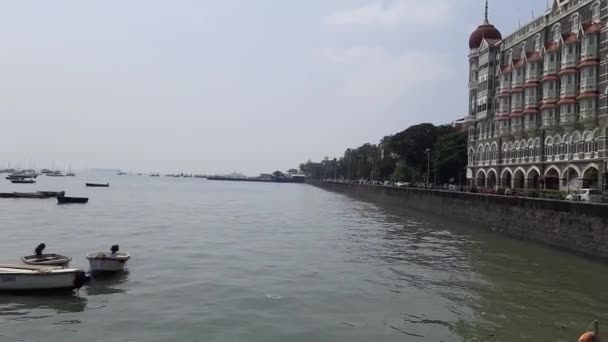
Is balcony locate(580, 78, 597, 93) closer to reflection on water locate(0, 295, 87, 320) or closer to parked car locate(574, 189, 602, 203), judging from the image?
parked car locate(574, 189, 602, 203)

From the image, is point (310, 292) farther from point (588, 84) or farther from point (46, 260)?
point (588, 84)

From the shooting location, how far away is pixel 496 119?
255 ft

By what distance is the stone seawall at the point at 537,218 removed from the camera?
30594 millimetres

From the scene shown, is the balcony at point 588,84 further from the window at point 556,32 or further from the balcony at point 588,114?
the window at point 556,32

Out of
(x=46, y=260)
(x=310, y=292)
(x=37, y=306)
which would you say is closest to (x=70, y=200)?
(x=46, y=260)

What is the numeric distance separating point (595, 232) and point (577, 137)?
3057 centimetres

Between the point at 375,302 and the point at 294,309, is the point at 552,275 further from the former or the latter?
the point at 294,309

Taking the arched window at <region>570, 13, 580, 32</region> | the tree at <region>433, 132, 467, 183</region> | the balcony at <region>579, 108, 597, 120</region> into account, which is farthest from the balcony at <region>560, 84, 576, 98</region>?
the tree at <region>433, 132, 467, 183</region>

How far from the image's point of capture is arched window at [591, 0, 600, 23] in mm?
53838

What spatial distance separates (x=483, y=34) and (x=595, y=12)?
3386cm

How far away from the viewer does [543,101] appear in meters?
64.4

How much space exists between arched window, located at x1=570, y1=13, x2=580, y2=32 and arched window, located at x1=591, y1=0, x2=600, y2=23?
305 centimetres

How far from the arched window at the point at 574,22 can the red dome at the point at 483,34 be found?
27.0m

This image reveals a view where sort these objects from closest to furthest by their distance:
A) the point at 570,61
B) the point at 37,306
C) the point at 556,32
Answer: the point at 37,306 < the point at 570,61 < the point at 556,32
